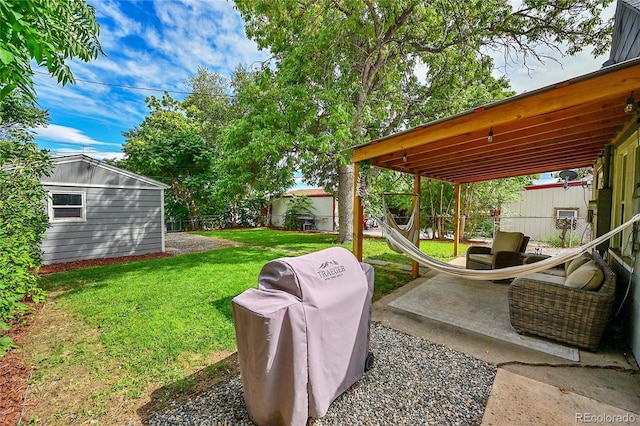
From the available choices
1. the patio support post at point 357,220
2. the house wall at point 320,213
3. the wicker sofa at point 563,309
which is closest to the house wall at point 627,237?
the wicker sofa at point 563,309

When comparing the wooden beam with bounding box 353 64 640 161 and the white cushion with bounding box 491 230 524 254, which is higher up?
the wooden beam with bounding box 353 64 640 161

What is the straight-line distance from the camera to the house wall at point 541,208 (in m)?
9.77

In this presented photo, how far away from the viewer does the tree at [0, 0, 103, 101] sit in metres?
1.23

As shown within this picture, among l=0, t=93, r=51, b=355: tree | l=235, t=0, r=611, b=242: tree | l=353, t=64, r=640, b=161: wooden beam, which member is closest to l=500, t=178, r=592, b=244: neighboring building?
l=235, t=0, r=611, b=242: tree

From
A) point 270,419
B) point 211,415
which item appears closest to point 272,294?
point 270,419

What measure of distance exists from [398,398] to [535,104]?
2659mm

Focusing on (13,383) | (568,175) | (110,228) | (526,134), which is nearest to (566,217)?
(568,175)

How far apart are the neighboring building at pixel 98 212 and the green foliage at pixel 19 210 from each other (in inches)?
111

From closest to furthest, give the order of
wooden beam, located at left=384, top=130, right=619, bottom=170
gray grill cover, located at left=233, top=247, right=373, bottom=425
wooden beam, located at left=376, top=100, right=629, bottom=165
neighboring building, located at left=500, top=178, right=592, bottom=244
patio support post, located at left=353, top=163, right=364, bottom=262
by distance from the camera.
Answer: gray grill cover, located at left=233, top=247, right=373, bottom=425
wooden beam, located at left=376, top=100, right=629, bottom=165
wooden beam, located at left=384, top=130, right=619, bottom=170
patio support post, located at left=353, top=163, right=364, bottom=262
neighboring building, located at left=500, top=178, right=592, bottom=244

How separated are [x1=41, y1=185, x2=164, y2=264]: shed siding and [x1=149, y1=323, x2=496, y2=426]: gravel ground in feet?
21.7

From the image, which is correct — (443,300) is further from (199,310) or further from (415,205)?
(199,310)

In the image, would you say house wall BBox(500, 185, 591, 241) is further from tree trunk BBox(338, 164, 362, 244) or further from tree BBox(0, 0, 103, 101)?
tree BBox(0, 0, 103, 101)

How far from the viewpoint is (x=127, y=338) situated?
282 centimetres

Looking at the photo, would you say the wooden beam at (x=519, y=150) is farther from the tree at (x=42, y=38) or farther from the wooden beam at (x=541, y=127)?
the tree at (x=42, y=38)
